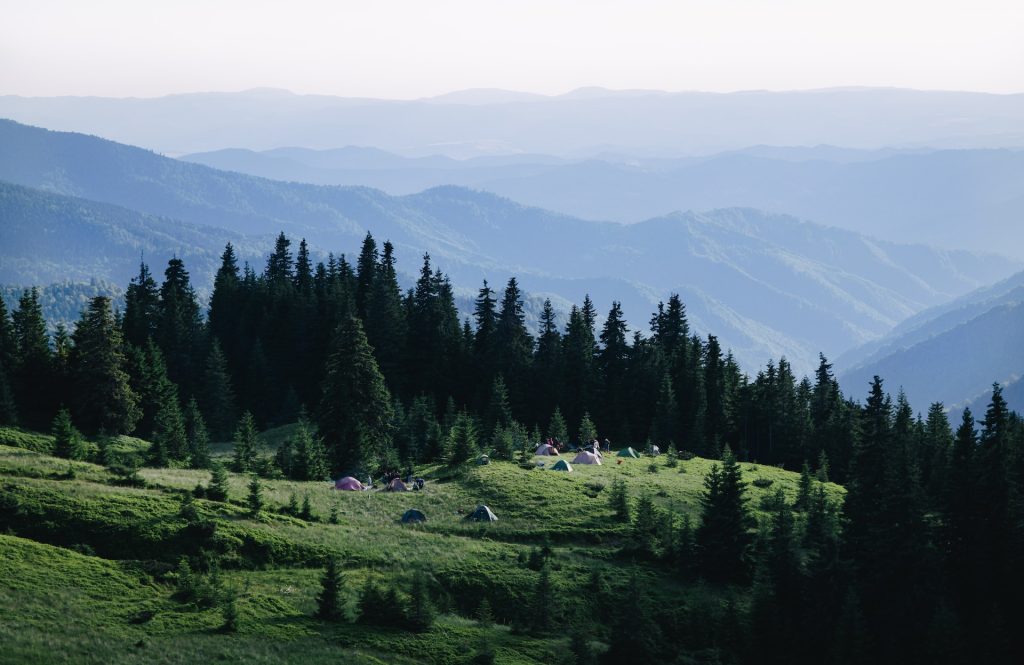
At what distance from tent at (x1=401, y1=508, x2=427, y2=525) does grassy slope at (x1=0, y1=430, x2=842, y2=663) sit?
2.13 ft

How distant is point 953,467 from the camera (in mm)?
72500

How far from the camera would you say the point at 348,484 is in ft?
277

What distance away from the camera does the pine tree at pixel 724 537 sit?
72.8m

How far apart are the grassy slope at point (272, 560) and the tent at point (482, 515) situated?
113 cm

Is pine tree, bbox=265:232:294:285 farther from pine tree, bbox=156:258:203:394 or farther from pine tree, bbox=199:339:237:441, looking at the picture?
pine tree, bbox=199:339:237:441

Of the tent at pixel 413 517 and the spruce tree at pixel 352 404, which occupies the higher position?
the spruce tree at pixel 352 404

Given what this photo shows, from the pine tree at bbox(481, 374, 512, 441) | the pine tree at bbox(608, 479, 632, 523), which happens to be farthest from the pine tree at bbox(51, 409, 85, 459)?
the pine tree at bbox(481, 374, 512, 441)

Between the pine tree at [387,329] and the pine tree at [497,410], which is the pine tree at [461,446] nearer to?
the pine tree at [497,410]

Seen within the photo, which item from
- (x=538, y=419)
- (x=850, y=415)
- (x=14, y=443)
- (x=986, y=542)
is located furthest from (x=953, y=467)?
(x=14, y=443)

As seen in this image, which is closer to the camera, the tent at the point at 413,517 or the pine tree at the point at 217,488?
the pine tree at the point at 217,488

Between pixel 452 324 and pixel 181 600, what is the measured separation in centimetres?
8326

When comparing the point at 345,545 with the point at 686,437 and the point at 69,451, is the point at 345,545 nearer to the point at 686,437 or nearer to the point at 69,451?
the point at 69,451

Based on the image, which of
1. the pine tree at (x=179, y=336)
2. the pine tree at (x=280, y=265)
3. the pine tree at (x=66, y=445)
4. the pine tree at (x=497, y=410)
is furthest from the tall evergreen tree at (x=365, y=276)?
the pine tree at (x=66, y=445)

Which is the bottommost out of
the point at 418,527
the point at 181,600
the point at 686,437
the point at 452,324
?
the point at 181,600
